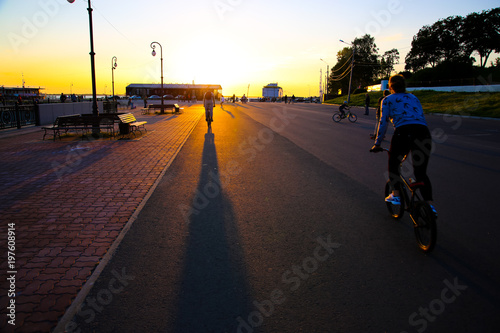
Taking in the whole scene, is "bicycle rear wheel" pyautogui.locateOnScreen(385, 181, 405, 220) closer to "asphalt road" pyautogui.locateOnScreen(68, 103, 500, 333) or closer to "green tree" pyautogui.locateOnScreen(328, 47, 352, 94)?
"asphalt road" pyautogui.locateOnScreen(68, 103, 500, 333)

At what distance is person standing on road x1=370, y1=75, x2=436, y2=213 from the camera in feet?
13.0

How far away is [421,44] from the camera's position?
81938mm

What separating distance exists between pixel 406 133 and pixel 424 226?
1.15 meters

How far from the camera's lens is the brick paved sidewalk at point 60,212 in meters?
3.07

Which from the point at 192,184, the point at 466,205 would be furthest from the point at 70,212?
the point at 466,205

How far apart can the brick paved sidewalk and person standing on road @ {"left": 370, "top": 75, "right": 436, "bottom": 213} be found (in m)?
3.82

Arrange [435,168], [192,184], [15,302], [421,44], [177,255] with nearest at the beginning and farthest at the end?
[15,302] < [177,255] < [192,184] < [435,168] < [421,44]

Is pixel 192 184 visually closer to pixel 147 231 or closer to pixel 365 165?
pixel 147 231

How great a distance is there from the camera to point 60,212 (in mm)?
5215

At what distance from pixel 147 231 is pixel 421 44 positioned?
308 feet

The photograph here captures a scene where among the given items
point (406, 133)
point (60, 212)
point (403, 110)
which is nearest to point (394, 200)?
point (406, 133)

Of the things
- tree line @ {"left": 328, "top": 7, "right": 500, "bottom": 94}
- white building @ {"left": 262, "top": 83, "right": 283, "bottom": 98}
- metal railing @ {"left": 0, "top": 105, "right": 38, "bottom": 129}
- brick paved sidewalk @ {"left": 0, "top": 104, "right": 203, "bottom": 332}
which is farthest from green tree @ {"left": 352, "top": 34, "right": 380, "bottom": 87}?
brick paved sidewalk @ {"left": 0, "top": 104, "right": 203, "bottom": 332}

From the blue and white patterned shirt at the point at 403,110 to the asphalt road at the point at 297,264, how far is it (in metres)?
1.47

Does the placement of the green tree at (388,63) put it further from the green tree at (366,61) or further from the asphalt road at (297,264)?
the asphalt road at (297,264)
